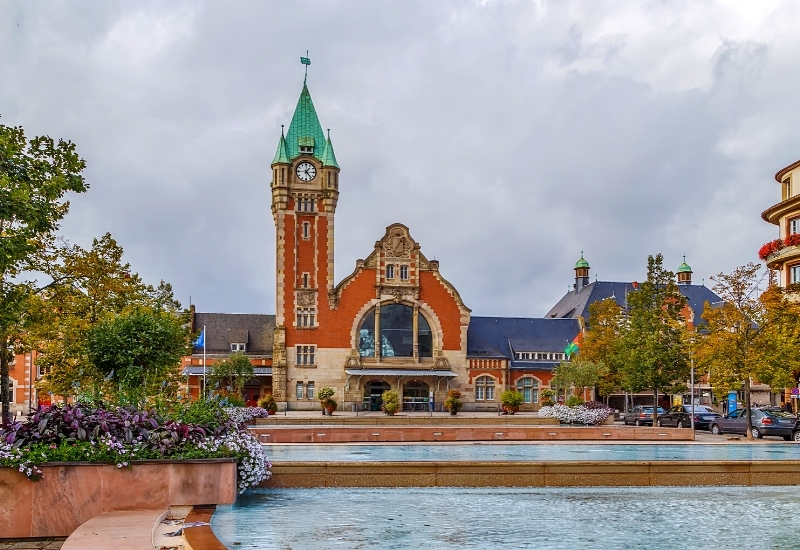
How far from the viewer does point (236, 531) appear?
12328mm

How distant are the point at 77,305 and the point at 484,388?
47.4 m

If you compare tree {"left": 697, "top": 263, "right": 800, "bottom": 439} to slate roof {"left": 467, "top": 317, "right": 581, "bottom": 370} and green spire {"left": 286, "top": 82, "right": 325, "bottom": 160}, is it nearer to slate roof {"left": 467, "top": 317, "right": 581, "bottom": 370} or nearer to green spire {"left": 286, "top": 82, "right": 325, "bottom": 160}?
slate roof {"left": 467, "top": 317, "right": 581, "bottom": 370}

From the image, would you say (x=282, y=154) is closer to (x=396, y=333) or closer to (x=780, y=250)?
(x=396, y=333)

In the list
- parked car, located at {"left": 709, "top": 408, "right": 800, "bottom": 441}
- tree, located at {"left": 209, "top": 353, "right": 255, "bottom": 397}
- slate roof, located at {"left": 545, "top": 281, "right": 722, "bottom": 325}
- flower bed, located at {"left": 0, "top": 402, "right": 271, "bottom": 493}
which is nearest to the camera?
flower bed, located at {"left": 0, "top": 402, "right": 271, "bottom": 493}

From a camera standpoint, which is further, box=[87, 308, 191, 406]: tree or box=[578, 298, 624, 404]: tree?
box=[578, 298, 624, 404]: tree

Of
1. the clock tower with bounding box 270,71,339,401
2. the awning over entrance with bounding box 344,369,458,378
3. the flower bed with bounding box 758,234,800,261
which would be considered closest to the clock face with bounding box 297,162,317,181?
the clock tower with bounding box 270,71,339,401

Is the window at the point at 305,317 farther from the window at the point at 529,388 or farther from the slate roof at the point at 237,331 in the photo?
the window at the point at 529,388

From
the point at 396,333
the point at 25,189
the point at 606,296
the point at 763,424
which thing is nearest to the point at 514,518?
the point at 25,189

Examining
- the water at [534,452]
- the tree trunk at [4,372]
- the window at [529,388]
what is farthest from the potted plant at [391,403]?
the tree trunk at [4,372]

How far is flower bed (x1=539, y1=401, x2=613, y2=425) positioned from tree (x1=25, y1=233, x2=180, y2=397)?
2311cm

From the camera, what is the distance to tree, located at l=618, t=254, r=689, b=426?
161 ft

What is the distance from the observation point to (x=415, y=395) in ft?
244

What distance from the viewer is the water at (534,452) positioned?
2578 cm

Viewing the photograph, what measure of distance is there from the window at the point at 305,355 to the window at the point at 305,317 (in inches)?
70.2
